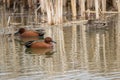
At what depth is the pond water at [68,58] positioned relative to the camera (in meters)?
11.2

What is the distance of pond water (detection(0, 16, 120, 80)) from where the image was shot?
11.2m

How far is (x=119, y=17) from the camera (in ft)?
80.1

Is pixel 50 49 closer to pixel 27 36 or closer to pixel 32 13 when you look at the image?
pixel 27 36

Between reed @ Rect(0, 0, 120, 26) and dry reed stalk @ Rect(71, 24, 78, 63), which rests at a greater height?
reed @ Rect(0, 0, 120, 26)

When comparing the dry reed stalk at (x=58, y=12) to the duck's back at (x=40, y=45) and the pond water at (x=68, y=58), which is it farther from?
the duck's back at (x=40, y=45)

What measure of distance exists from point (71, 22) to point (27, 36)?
4.19m

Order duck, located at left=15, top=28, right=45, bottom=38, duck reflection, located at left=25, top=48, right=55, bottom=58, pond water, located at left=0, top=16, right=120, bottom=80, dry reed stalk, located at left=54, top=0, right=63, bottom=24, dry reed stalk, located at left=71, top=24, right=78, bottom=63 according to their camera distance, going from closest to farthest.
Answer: pond water, located at left=0, top=16, right=120, bottom=80, dry reed stalk, located at left=71, top=24, right=78, bottom=63, duck reflection, located at left=25, top=48, right=55, bottom=58, duck, located at left=15, top=28, right=45, bottom=38, dry reed stalk, located at left=54, top=0, right=63, bottom=24

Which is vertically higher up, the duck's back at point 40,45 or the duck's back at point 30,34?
the duck's back at point 30,34

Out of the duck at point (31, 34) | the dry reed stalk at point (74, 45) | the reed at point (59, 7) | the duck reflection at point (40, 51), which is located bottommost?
the duck reflection at point (40, 51)

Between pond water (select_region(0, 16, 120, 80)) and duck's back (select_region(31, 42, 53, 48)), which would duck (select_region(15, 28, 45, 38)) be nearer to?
pond water (select_region(0, 16, 120, 80))

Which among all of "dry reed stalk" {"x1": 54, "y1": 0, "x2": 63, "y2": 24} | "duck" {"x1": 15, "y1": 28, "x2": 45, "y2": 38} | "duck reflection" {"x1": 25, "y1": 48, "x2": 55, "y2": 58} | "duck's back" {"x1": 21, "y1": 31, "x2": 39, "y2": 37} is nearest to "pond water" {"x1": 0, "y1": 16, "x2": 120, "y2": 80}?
"duck reflection" {"x1": 25, "y1": 48, "x2": 55, "y2": 58}

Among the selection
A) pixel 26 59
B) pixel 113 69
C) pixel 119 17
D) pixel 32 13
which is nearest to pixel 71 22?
pixel 119 17

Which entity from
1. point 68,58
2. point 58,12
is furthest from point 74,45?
point 58,12

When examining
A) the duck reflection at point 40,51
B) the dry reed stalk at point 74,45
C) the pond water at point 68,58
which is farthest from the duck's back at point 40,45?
the dry reed stalk at point 74,45
